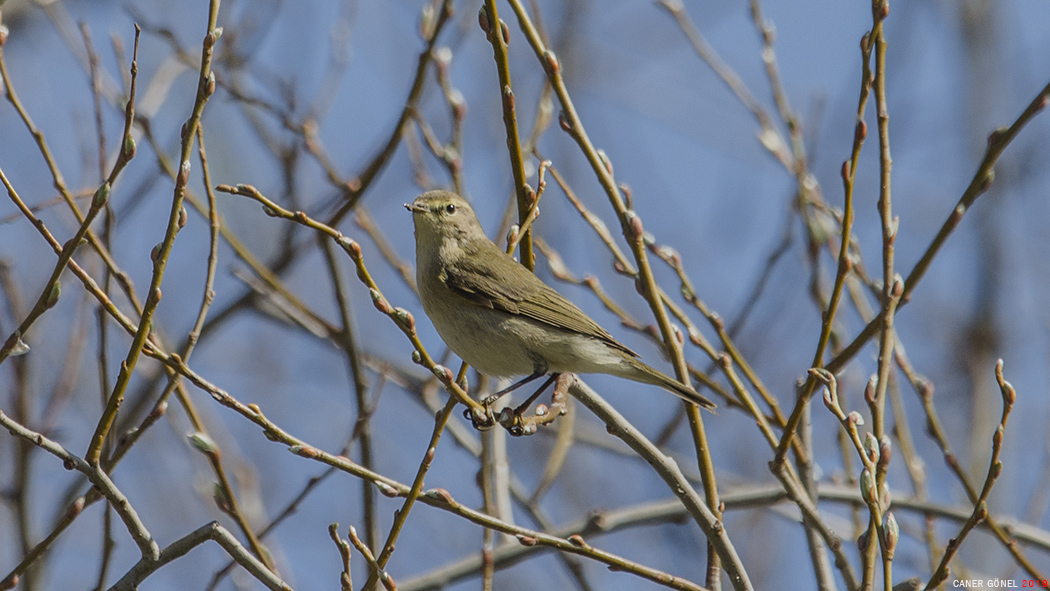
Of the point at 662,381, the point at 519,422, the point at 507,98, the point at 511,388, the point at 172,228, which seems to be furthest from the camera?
the point at 511,388

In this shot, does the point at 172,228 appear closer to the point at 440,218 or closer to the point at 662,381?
the point at 662,381

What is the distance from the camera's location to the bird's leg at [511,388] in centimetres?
355

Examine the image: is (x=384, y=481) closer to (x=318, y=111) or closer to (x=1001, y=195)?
(x=318, y=111)

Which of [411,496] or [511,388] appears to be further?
[511,388]

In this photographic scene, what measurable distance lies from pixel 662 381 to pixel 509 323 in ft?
2.46

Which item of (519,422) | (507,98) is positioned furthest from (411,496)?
(507,98)

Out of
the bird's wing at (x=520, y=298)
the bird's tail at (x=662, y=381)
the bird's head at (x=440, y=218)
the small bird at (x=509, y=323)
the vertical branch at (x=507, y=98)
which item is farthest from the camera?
the bird's head at (x=440, y=218)

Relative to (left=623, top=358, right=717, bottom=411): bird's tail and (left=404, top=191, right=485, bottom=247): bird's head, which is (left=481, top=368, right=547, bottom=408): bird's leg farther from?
(left=404, top=191, right=485, bottom=247): bird's head

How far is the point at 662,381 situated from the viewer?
12.1 feet

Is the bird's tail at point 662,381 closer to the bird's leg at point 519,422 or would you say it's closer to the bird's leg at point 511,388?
the bird's leg at point 511,388

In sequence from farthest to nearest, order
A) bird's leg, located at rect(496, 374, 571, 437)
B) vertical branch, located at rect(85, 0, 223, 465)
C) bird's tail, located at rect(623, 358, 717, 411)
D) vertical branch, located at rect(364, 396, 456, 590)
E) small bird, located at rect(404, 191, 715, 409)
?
small bird, located at rect(404, 191, 715, 409) → bird's tail, located at rect(623, 358, 717, 411) → bird's leg, located at rect(496, 374, 571, 437) → vertical branch, located at rect(364, 396, 456, 590) → vertical branch, located at rect(85, 0, 223, 465)

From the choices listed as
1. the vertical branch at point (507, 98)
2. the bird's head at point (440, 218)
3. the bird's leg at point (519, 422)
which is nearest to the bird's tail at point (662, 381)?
the bird's leg at point (519, 422)

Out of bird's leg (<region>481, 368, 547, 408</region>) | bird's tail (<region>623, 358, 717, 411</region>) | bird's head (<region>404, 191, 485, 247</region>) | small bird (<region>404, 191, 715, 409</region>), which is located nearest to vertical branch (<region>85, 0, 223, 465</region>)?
bird's leg (<region>481, 368, 547, 408</region>)

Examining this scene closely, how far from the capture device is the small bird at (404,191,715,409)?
3.96m
